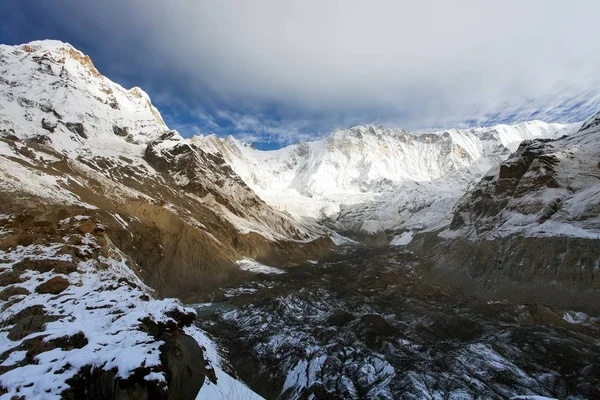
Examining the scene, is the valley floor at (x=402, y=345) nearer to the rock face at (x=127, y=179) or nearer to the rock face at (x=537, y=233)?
the rock face at (x=537, y=233)

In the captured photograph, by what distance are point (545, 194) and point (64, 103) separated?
155 meters

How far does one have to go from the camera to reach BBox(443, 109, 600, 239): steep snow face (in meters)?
66.1

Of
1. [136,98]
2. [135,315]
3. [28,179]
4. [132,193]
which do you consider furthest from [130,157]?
[135,315]

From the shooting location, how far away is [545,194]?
253ft

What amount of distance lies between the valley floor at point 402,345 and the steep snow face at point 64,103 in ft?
276

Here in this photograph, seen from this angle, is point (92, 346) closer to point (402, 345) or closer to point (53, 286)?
point (53, 286)

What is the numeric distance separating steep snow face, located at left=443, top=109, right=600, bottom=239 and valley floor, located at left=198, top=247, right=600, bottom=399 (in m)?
23.1

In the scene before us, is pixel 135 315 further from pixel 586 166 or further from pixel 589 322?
pixel 586 166

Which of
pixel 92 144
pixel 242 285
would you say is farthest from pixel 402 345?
pixel 92 144

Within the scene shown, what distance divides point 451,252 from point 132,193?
282 ft

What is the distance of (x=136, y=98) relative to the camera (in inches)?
7682

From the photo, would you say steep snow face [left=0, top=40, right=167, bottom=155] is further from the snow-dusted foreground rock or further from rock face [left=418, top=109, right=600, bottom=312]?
rock face [left=418, top=109, right=600, bottom=312]

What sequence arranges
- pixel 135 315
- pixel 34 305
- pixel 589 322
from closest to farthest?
pixel 135 315, pixel 34 305, pixel 589 322

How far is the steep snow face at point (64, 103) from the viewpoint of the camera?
107 meters
